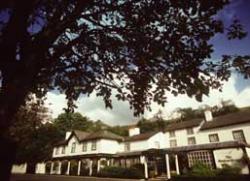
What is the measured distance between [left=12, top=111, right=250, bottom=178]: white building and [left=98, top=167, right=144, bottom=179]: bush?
1.36m

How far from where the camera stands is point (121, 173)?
1297 inches

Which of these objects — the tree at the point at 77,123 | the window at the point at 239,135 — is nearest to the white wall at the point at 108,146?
the window at the point at 239,135

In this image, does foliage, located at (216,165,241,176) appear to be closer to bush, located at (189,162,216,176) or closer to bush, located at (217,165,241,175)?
bush, located at (217,165,241,175)

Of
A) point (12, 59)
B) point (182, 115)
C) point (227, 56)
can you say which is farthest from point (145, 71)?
point (182, 115)

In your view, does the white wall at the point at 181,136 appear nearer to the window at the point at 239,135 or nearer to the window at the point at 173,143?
the window at the point at 173,143

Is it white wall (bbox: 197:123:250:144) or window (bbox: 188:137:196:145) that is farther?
window (bbox: 188:137:196:145)

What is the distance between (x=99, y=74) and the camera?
6.75 m

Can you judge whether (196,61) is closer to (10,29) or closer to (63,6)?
(63,6)

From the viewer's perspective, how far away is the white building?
86.6 feet

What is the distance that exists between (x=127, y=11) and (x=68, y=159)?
1745 inches

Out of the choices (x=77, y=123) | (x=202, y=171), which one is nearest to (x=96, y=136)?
(x=202, y=171)

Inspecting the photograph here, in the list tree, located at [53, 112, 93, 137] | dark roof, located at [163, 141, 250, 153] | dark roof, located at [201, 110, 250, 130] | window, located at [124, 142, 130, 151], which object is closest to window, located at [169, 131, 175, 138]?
dark roof, located at [201, 110, 250, 130]

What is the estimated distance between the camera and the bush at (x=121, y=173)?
31.6 m

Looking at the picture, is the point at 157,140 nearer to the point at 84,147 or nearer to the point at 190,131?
the point at 190,131
